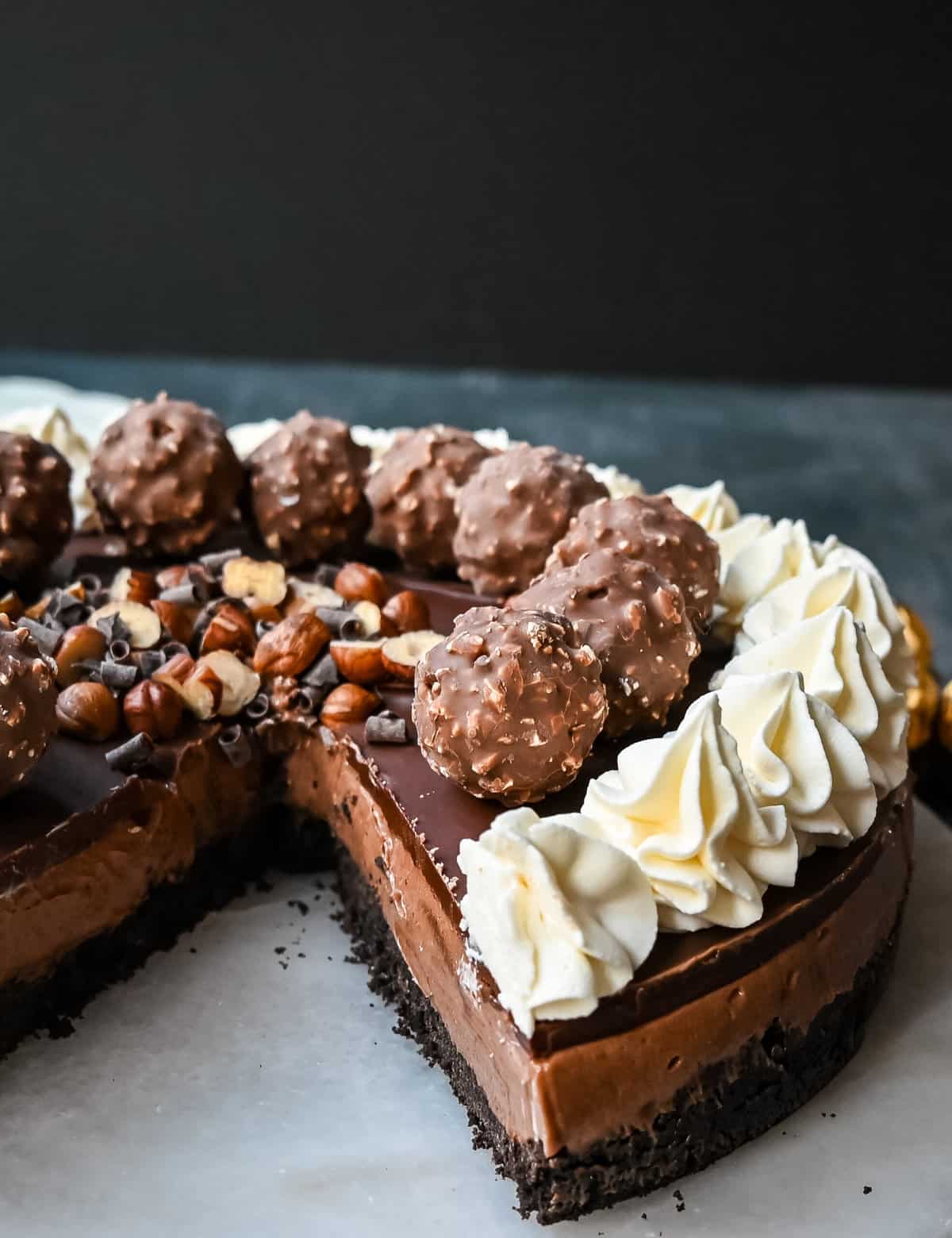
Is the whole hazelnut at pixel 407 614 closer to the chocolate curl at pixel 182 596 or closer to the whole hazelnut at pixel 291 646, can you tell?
the whole hazelnut at pixel 291 646

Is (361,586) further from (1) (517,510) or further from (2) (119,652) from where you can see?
(2) (119,652)

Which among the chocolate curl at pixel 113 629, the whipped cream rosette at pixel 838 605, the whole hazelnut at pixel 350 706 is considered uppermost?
the whipped cream rosette at pixel 838 605

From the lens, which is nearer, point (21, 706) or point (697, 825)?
point (697, 825)

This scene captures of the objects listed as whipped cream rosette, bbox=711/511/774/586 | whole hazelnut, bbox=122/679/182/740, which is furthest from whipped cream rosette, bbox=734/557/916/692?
whole hazelnut, bbox=122/679/182/740

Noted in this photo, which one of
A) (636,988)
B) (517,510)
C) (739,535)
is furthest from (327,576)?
(636,988)

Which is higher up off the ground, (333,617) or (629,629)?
(629,629)

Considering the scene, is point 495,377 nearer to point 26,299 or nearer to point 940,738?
point 26,299

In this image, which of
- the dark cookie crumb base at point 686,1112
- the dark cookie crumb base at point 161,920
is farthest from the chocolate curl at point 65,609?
the dark cookie crumb base at point 686,1112

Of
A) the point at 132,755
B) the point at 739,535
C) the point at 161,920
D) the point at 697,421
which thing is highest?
the point at 739,535
